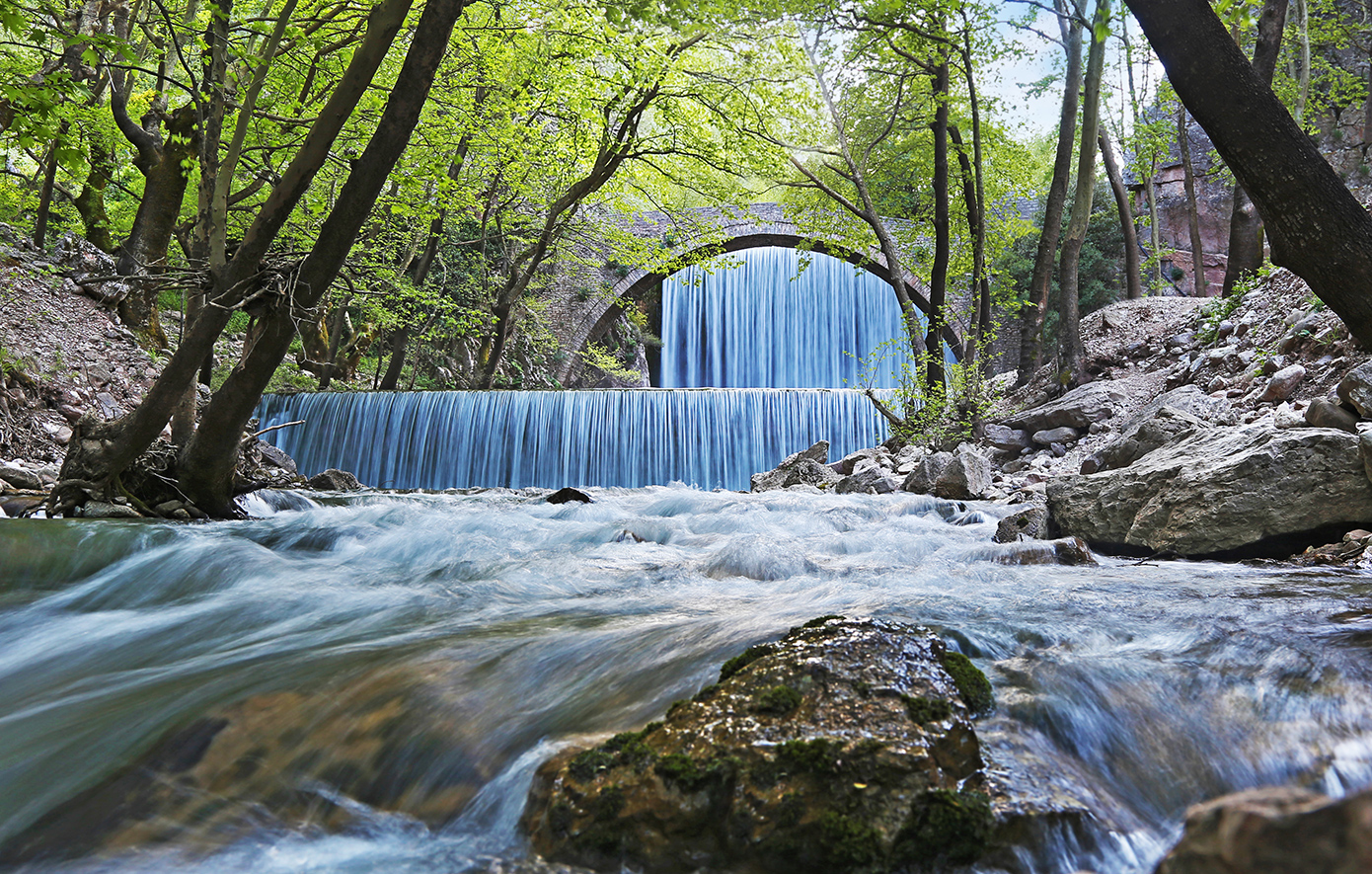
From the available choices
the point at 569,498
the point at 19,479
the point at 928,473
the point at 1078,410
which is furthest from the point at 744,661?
the point at 1078,410

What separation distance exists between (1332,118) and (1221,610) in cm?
1929

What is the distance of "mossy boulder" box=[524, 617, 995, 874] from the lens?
130 cm

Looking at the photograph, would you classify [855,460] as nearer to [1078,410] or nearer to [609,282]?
[1078,410]

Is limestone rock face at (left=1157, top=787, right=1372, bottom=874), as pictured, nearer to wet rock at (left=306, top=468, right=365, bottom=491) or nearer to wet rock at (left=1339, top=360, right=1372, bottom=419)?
wet rock at (left=1339, top=360, right=1372, bottom=419)

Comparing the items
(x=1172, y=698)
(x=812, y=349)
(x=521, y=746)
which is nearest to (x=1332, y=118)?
(x=812, y=349)

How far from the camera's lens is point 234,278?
438 centimetres

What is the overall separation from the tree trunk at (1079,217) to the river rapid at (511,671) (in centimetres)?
526

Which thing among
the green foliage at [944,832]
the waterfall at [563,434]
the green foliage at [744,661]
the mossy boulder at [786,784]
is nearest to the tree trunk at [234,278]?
the green foliage at [744,661]

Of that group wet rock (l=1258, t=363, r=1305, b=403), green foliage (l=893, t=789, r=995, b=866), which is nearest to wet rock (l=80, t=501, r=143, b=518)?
green foliage (l=893, t=789, r=995, b=866)

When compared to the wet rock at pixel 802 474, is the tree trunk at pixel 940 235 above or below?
above

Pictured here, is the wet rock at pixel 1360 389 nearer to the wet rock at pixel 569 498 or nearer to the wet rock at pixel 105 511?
the wet rock at pixel 569 498

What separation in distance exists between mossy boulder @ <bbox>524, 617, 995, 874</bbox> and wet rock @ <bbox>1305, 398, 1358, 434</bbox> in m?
3.69

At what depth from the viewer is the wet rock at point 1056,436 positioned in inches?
298

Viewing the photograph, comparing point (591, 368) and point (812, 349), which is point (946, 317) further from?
point (591, 368)
